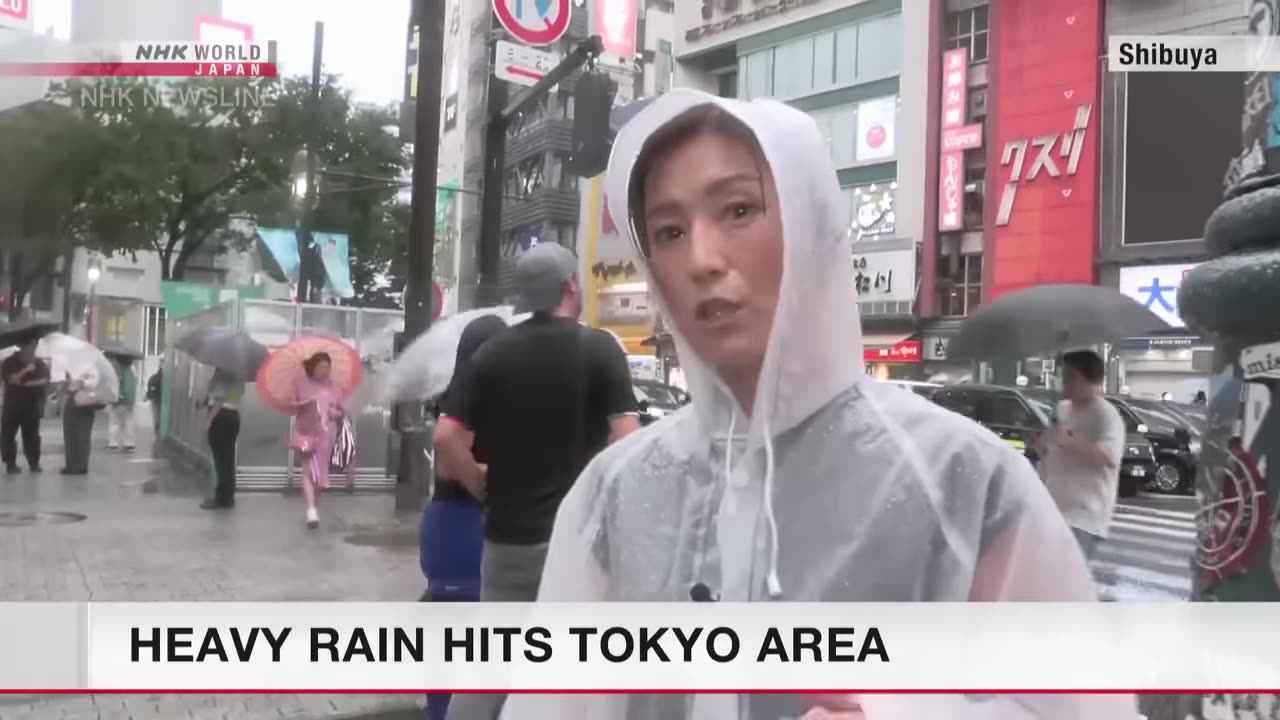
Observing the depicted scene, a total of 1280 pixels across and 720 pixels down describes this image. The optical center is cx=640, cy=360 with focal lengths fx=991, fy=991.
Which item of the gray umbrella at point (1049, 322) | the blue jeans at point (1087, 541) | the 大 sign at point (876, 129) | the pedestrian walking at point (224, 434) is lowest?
the blue jeans at point (1087, 541)

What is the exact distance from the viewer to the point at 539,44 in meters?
1.68

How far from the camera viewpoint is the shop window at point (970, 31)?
1606 mm

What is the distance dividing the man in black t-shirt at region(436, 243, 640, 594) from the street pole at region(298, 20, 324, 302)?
30 centimetres

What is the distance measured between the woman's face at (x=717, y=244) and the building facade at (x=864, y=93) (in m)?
0.13

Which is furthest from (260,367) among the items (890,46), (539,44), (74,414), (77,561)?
(890,46)

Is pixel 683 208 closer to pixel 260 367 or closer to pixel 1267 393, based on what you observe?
pixel 260 367

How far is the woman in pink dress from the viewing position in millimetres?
1609

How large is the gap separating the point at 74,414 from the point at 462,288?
0.67 meters

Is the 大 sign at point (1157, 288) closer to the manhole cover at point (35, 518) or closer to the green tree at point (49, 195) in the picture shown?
the green tree at point (49, 195)

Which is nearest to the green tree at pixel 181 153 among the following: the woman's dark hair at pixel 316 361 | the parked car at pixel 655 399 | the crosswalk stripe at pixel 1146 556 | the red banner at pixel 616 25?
the woman's dark hair at pixel 316 361

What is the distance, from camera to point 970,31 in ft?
5.33

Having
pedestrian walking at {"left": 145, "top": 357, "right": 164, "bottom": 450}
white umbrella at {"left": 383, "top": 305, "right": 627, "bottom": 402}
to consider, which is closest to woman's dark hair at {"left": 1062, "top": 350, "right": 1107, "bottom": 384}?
white umbrella at {"left": 383, "top": 305, "right": 627, "bottom": 402}

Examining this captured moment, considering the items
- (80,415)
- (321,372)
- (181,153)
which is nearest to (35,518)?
(80,415)

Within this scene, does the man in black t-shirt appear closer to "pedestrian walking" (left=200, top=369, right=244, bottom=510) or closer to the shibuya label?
"pedestrian walking" (left=200, top=369, right=244, bottom=510)
